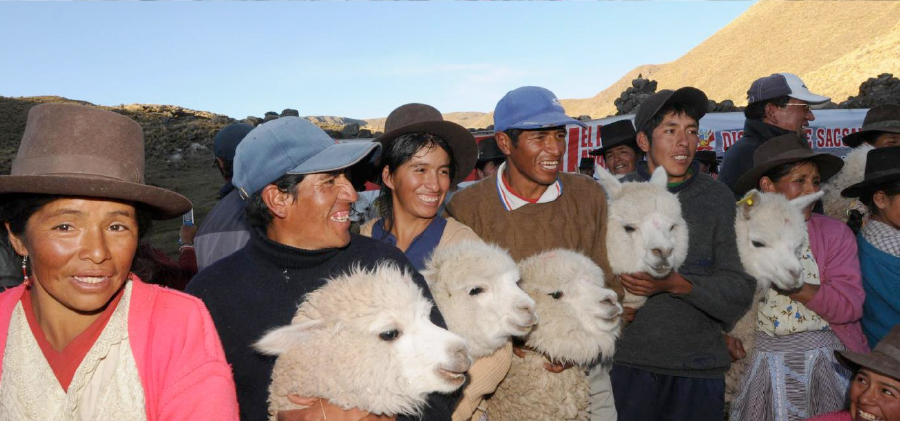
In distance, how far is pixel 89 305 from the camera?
1659 mm

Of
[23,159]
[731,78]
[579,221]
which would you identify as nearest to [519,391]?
[579,221]

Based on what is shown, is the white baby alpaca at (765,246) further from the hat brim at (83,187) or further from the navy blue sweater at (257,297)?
the hat brim at (83,187)

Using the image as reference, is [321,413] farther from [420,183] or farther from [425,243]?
[420,183]

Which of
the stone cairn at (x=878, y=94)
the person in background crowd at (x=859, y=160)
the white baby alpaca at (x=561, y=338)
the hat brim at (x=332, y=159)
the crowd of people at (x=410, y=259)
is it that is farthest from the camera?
the stone cairn at (x=878, y=94)

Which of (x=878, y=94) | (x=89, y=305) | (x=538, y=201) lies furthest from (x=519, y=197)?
(x=878, y=94)

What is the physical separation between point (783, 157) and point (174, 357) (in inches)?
139

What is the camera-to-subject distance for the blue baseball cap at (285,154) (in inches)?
86.2

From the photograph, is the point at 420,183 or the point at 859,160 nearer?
the point at 420,183

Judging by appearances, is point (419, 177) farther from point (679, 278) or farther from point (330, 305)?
point (679, 278)

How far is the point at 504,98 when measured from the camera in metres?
3.25

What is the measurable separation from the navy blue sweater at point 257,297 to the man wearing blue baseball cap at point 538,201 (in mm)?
904

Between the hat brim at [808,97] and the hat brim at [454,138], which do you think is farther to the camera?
the hat brim at [808,97]

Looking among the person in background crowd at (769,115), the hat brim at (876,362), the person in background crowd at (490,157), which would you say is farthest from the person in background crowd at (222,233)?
the person in background crowd at (490,157)

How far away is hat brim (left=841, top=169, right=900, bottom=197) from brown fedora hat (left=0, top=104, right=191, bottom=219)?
3769mm
